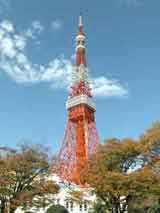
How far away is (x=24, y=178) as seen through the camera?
2461cm

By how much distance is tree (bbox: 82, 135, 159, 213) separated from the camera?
24203 mm

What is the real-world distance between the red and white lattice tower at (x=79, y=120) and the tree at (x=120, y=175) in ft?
89.5

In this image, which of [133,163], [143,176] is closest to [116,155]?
[133,163]

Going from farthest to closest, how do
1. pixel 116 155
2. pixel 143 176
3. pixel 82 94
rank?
pixel 82 94 → pixel 116 155 → pixel 143 176

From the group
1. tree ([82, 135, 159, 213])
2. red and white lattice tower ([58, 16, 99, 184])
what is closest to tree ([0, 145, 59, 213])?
tree ([82, 135, 159, 213])

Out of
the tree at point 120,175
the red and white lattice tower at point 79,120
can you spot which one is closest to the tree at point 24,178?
the tree at point 120,175

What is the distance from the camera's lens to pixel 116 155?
26297 mm

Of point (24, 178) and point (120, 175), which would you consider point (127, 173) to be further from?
point (24, 178)

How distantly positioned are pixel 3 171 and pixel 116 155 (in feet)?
27.3

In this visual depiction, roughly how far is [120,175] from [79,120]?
1441 inches

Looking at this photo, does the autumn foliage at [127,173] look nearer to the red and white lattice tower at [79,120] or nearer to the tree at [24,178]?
the tree at [24,178]

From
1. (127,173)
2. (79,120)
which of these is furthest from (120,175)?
(79,120)

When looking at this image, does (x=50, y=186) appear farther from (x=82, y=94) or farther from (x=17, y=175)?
(x=82, y=94)

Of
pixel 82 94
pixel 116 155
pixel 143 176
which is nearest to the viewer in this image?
pixel 143 176
